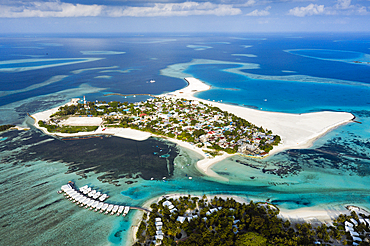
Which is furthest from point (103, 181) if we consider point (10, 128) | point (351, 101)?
point (351, 101)

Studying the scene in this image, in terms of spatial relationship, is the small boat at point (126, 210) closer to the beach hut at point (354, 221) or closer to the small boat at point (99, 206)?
the small boat at point (99, 206)

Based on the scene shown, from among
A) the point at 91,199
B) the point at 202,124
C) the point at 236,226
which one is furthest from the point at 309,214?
the point at 202,124

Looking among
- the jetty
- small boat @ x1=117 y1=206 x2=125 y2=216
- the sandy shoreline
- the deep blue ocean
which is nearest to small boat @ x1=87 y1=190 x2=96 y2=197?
the jetty

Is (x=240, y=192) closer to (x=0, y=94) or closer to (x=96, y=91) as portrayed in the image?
(x=96, y=91)

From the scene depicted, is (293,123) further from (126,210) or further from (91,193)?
(91,193)

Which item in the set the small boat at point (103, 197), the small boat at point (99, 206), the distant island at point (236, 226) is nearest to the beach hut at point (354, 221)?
the distant island at point (236, 226)

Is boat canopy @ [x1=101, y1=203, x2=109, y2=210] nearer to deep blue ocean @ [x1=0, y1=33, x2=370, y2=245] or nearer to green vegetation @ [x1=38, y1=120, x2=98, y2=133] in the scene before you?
deep blue ocean @ [x1=0, y1=33, x2=370, y2=245]
